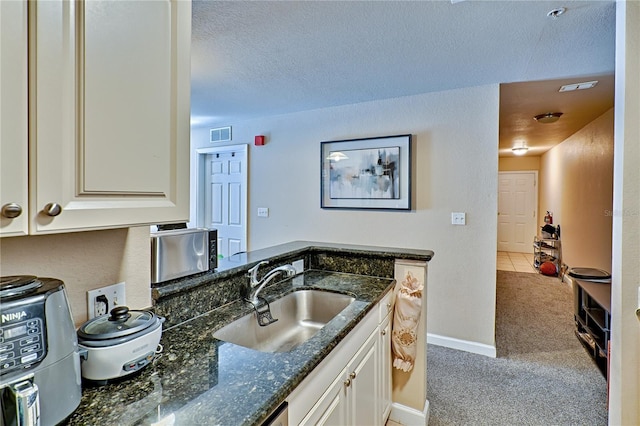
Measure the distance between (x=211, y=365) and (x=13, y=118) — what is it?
A: 763mm

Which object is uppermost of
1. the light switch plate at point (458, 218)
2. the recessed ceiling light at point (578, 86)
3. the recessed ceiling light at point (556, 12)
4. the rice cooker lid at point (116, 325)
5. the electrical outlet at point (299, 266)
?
the recessed ceiling light at point (578, 86)

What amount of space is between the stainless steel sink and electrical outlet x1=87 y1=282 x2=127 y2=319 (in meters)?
0.45

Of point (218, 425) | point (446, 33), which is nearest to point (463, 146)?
point (446, 33)

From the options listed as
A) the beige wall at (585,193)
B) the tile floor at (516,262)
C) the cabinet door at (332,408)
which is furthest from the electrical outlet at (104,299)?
A: the tile floor at (516,262)

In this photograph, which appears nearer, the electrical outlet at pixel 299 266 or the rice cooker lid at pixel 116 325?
the rice cooker lid at pixel 116 325

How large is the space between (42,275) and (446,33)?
7.33 feet

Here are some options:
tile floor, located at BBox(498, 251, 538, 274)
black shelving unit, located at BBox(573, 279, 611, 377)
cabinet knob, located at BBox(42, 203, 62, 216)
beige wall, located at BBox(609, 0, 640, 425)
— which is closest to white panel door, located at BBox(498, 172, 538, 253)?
tile floor, located at BBox(498, 251, 538, 274)

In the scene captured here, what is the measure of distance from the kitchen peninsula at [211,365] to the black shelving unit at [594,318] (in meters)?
1.87

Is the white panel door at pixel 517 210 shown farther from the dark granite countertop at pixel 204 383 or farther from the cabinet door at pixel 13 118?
the cabinet door at pixel 13 118

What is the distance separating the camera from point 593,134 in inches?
162

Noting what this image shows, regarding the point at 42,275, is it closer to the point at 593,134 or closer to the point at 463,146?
the point at 463,146

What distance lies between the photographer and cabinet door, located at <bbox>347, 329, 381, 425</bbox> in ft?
4.36

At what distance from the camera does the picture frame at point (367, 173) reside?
3121mm

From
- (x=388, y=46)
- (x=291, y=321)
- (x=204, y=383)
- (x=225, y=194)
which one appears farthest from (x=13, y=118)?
(x=225, y=194)
